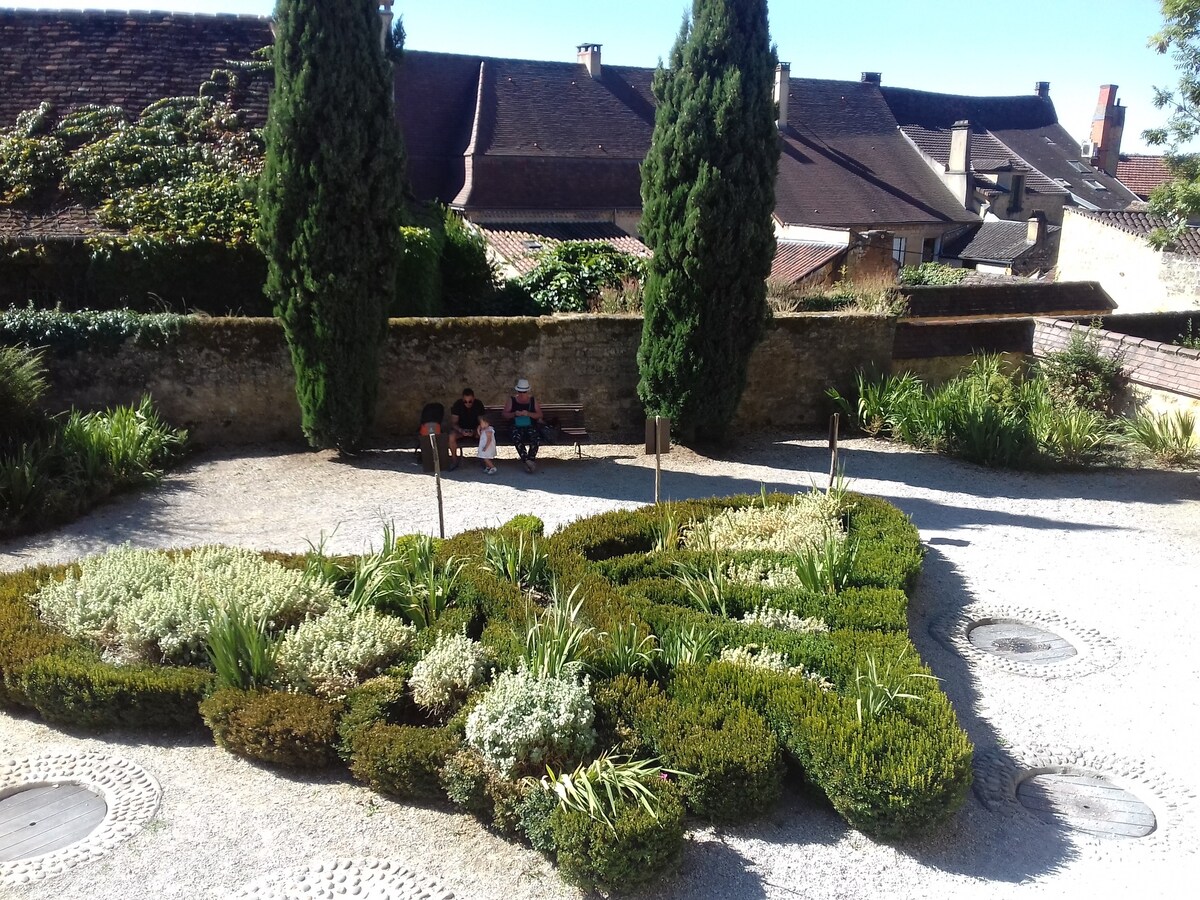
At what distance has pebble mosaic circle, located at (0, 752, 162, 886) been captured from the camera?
4785mm

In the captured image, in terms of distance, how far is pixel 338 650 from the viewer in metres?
6.15

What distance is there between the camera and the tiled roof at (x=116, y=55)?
634 inches

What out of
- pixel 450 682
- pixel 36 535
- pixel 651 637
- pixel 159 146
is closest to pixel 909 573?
pixel 651 637

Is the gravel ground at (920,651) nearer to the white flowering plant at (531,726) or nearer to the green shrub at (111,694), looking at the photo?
the green shrub at (111,694)

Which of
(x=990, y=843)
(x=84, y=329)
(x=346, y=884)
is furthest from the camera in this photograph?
(x=84, y=329)

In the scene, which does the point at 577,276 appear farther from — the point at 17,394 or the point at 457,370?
the point at 17,394

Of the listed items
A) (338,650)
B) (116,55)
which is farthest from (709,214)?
(116,55)

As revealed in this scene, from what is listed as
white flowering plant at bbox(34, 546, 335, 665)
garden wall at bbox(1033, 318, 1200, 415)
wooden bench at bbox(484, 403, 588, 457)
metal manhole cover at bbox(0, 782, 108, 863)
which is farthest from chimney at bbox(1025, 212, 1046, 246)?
metal manhole cover at bbox(0, 782, 108, 863)

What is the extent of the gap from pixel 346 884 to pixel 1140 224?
27.5 m

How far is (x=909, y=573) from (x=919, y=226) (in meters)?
27.4

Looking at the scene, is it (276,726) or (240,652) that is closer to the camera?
(276,726)

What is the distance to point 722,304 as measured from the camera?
1231 cm

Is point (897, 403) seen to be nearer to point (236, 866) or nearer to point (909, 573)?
point (909, 573)

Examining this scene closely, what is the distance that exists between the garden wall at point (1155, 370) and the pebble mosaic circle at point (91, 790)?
40.0ft
